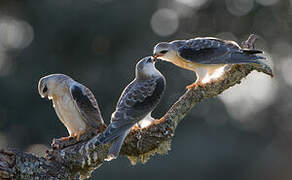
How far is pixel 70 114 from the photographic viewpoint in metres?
13.2

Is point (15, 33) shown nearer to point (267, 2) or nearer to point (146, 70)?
point (267, 2)

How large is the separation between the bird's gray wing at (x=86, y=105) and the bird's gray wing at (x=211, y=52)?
1818mm

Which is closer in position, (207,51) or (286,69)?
(207,51)

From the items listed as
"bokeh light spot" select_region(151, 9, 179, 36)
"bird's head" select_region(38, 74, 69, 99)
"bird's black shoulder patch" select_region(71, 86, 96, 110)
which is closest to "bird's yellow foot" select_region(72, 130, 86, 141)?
"bird's black shoulder patch" select_region(71, 86, 96, 110)

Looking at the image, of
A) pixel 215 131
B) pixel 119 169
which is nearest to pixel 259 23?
pixel 215 131

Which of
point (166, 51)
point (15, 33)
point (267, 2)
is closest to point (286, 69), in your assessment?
point (267, 2)

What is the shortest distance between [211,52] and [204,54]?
12cm

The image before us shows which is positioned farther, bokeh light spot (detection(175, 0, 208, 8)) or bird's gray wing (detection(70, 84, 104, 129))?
bokeh light spot (detection(175, 0, 208, 8))

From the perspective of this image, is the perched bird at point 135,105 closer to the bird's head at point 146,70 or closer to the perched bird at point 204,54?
the bird's head at point 146,70

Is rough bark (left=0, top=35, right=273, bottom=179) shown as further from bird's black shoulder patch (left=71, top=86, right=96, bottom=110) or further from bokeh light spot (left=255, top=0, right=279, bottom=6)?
bokeh light spot (left=255, top=0, right=279, bottom=6)

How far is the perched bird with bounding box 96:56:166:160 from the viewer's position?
11625mm

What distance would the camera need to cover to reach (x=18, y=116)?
29938 mm

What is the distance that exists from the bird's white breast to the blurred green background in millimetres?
12739

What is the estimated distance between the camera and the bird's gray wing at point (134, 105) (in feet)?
39.0
